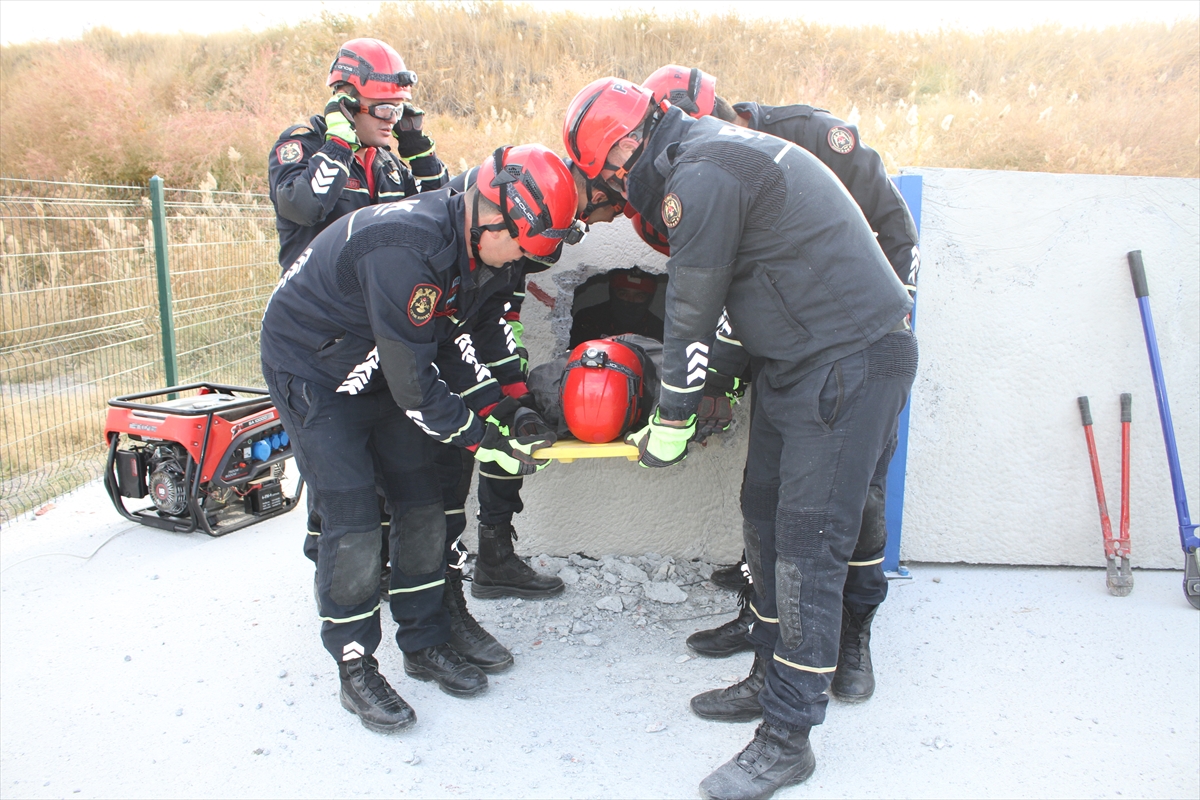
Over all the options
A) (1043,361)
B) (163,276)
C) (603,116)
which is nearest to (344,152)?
(603,116)

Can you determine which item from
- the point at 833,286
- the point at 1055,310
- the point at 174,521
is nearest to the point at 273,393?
the point at 833,286

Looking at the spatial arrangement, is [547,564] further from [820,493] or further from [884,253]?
[884,253]

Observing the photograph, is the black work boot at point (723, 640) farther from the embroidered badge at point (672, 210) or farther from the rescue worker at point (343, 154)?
the embroidered badge at point (672, 210)

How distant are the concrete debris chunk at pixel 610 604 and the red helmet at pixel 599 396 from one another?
101 centimetres

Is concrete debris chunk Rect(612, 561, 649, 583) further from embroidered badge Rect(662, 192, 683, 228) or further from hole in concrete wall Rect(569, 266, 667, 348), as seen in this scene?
embroidered badge Rect(662, 192, 683, 228)

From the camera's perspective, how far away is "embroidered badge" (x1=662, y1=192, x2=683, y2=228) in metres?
2.45

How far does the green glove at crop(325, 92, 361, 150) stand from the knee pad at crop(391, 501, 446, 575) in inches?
70.7

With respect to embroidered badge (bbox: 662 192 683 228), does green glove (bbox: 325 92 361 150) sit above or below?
above

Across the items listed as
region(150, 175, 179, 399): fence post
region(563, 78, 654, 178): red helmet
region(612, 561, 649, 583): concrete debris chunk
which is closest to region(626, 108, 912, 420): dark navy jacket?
region(563, 78, 654, 178): red helmet

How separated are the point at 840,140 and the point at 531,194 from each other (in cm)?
138

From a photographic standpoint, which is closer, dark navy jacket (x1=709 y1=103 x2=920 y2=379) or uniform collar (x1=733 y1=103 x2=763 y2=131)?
dark navy jacket (x1=709 y1=103 x2=920 y2=379)

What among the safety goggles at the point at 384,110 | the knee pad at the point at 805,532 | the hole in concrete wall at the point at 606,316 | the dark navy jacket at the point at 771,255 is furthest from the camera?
the hole in concrete wall at the point at 606,316

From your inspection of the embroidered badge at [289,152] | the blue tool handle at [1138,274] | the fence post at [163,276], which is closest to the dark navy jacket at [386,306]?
the embroidered badge at [289,152]

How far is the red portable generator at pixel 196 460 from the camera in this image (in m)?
4.67
